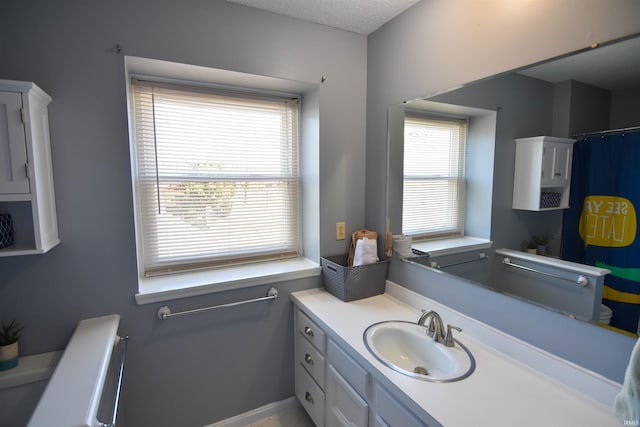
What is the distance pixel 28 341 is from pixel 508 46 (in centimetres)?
250

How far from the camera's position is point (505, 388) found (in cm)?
111

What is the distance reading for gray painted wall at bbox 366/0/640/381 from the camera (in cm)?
104

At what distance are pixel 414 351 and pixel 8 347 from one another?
1.81 m

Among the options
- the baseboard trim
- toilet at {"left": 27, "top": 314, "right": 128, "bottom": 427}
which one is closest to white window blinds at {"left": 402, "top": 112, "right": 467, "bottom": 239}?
the baseboard trim

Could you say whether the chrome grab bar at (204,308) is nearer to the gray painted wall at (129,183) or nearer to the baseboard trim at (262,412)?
the gray painted wall at (129,183)

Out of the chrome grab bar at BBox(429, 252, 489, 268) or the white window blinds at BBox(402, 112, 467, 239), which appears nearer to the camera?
the chrome grab bar at BBox(429, 252, 489, 268)

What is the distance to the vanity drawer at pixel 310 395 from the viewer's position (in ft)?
5.69

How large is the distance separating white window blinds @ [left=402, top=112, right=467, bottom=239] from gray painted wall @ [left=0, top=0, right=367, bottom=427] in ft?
1.48

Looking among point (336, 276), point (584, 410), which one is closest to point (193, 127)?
point (336, 276)

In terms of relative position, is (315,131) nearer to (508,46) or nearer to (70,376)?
(508,46)

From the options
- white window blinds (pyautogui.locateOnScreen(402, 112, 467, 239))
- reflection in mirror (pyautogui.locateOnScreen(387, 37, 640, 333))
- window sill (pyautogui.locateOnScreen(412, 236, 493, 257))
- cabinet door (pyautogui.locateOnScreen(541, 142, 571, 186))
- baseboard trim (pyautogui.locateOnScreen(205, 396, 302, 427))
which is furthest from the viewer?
baseboard trim (pyautogui.locateOnScreen(205, 396, 302, 427))

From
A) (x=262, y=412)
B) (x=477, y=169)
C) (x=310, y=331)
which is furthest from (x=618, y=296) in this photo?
(x=262, y=412)

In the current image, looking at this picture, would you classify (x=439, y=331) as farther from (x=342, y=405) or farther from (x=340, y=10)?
(x=340, y=10)

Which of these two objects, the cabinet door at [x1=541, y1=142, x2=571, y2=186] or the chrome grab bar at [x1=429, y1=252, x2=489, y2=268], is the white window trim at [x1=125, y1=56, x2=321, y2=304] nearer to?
the chrome grab bar at [x1=429, y1=252, x2=489, y2=268]
